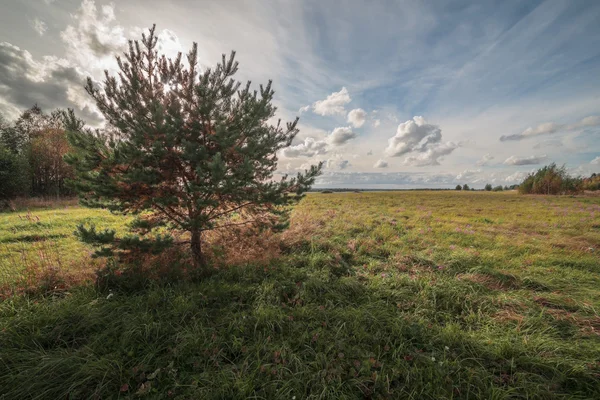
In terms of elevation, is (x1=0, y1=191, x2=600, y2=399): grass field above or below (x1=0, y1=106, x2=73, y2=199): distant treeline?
below

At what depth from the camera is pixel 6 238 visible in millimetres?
7520

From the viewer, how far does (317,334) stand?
3209mm

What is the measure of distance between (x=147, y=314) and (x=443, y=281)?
236 inches

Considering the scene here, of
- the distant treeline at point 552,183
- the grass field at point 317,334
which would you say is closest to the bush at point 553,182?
the distant treeline at point 552,183

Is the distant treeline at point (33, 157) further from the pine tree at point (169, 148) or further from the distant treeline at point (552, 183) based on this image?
the distant treeline at point (552, 183)

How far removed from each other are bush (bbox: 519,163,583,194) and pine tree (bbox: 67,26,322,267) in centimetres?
5916

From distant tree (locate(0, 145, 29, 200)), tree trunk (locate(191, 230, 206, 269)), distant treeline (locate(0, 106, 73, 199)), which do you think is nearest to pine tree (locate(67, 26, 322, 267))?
tree trunk (locate(191, 230, 206, 269))

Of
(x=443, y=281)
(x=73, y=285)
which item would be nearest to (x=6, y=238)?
(x=73, y=285)

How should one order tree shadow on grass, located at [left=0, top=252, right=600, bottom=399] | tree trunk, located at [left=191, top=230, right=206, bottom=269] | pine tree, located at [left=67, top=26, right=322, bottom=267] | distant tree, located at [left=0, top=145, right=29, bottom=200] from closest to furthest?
tree shadow on grass, located at [left=0, top=252, right=600, bottom=399], pine tree, located at [left=67, top=26, right=322, bottom=267], tree trunk, located at [left=191, top=230, right=206, bottom=269], distant tree, located at [left=0, top=145, right=29, bottom=200]

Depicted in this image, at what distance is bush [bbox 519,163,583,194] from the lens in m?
38.6

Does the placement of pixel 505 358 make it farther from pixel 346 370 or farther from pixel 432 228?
pixel 432 228

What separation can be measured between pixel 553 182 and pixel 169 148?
61873mm

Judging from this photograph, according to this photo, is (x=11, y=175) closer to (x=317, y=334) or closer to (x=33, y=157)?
(x=33, y=157)

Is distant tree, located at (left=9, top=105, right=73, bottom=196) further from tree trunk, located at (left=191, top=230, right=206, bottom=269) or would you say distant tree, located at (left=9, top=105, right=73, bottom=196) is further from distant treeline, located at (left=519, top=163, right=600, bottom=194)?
distant treeline, located at (left=519, top=163, right=600, bottom=194)
